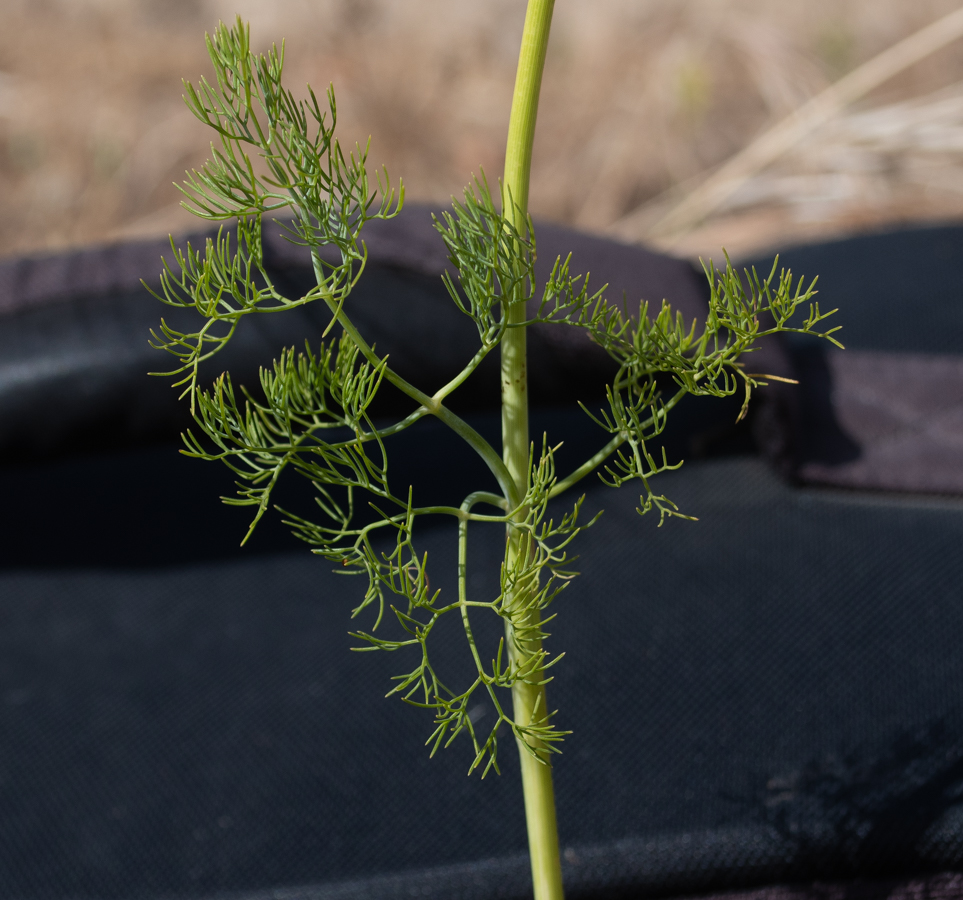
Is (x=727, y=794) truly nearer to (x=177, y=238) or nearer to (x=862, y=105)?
(x=177, y=238)

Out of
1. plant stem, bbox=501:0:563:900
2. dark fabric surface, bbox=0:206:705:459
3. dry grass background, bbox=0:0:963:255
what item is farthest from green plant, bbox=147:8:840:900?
dry grass background, bbox=0:0:963:255

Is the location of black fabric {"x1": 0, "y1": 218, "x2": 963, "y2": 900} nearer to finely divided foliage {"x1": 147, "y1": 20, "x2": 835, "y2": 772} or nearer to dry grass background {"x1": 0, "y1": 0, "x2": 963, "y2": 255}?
finely divided foliage {"x1": 147, "y1": 20, "x2": 835, "y2": 772}

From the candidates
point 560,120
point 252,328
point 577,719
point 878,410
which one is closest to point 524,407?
point 577,719

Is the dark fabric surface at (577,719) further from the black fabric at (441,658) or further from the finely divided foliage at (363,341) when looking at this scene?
the finely divided foliage at (363,341)

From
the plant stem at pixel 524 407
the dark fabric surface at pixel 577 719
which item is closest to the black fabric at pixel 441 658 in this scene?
the dark fabric surface at pixel 577 719

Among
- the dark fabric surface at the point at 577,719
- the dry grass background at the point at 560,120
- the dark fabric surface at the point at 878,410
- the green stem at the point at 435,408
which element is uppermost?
the dry grass background at the point at 560,120

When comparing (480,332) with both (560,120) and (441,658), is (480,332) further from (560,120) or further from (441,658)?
(560,120)

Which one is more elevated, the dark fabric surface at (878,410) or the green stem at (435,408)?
the green stem at (435,408)
